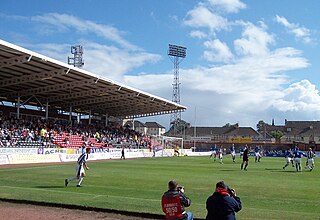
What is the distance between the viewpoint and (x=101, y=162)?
38750 mm

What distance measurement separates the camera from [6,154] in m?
32.3

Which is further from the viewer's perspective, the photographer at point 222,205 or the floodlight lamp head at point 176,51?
the floodlight lamp head at point 176,51

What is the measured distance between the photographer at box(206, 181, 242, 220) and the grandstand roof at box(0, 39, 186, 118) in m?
26.0

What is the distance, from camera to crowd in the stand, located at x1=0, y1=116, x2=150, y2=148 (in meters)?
39.5

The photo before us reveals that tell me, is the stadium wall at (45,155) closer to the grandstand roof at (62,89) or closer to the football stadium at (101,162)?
the football stadium at (101,162)

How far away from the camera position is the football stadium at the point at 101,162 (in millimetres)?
13180

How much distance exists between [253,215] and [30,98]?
46.2 meters

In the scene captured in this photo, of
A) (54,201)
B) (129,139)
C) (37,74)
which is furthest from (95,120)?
Result: (54,201)

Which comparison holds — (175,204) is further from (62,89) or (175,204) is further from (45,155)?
(62,89)

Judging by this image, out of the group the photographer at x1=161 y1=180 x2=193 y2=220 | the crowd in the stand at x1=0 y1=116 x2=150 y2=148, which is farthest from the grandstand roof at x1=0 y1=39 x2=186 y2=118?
the photographer at x1=161 y1=180 x2=193 y2=220

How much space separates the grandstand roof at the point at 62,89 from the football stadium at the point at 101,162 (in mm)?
101

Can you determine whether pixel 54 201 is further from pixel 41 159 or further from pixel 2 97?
pixel 2 97

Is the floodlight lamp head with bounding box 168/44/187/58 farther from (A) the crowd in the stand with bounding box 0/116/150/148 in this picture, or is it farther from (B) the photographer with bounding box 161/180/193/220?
(B) the photographer with bounding box 161/180/193/220

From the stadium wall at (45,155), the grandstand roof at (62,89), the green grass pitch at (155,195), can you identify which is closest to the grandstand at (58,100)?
the grandstand roof at (62,89)
